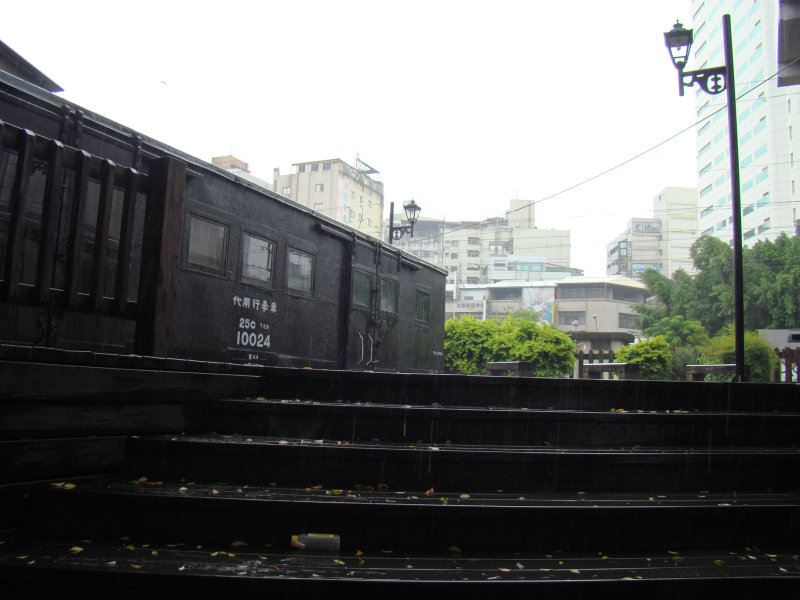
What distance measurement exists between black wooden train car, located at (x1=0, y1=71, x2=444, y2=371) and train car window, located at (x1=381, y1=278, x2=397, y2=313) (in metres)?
0.05

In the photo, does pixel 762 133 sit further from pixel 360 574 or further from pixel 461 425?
pixel 360 574

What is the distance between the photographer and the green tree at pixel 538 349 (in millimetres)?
18047

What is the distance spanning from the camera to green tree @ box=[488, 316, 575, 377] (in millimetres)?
18047

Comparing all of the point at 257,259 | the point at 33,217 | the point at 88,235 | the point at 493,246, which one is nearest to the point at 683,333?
the point at 257,259

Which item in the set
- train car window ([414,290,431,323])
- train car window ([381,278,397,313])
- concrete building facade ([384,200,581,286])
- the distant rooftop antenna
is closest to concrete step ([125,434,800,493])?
train car window ([381,278,397,313])

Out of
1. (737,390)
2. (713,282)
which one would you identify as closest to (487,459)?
(737,390)

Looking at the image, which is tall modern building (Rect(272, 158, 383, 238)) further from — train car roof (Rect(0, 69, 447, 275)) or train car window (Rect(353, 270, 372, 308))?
train car roof (Rect(0, 69, 447, 275))

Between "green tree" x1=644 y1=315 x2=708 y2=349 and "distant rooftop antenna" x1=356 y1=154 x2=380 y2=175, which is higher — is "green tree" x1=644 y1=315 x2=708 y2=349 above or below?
below

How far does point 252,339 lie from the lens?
6.65 metres

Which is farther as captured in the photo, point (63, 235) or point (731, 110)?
point (731, 110)

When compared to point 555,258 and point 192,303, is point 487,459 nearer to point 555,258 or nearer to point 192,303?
point 192,303

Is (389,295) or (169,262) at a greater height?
(389,295)

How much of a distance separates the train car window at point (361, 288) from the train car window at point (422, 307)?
7.27ft

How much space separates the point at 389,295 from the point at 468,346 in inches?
423
